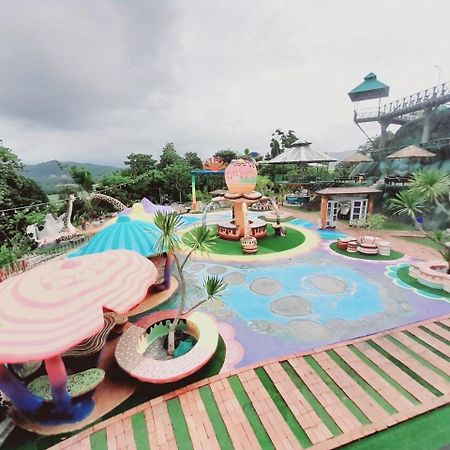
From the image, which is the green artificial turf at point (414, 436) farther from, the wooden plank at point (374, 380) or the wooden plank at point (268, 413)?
the wooden plank at point (268, 413)

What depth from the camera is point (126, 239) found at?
29.5ft

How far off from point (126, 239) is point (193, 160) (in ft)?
139

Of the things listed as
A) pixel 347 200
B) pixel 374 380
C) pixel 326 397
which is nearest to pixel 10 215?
pixel 326 397

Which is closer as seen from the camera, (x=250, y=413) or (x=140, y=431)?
(x=140, y=431)

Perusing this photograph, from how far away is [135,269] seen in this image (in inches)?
232

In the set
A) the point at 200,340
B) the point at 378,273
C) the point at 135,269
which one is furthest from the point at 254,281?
the point at 135,269

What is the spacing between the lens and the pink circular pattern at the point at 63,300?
3.91 meters

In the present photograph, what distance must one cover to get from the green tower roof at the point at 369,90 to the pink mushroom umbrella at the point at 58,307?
34607 mm

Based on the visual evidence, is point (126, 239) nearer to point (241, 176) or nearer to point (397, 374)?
point (241, 176)

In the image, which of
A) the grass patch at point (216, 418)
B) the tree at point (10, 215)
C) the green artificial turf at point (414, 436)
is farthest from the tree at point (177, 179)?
the green artificial turf at point (414, 436)

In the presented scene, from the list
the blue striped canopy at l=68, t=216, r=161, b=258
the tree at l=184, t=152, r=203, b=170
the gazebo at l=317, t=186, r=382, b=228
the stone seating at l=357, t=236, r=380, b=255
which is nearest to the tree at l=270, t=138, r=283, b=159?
the tree at l=184, t=152, r=203, b=170

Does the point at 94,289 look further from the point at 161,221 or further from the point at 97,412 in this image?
the point at 97,412

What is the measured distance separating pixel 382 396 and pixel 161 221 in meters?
6.40

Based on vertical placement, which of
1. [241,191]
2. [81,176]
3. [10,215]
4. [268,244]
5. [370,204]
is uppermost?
[81,176]
